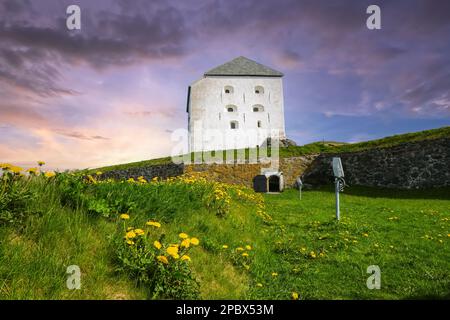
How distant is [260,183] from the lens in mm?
24578

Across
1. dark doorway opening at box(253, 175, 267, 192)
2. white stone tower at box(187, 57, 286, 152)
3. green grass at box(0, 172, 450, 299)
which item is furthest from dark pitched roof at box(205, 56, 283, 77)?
green grass at box(0, 172, 450, 299)

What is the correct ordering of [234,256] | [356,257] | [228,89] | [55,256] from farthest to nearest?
[228,89] → [356,257] → [234,256] → [55,256]

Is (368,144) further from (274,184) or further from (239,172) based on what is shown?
(239,172)

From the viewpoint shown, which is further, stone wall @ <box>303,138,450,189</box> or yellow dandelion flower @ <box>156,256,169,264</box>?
stone wall @ <box>303,138,450,189</box>

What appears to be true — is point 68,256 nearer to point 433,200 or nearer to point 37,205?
point 37,205

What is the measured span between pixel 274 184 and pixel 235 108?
1739cm

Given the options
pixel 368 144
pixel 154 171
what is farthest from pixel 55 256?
pixel 154 171

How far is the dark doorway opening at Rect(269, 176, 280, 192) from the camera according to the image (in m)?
25.4

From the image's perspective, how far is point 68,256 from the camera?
349 cm

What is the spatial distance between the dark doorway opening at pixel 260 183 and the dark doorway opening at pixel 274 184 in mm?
1206

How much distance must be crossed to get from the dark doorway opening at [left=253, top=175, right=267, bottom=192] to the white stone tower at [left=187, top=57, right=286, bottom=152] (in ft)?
52.1

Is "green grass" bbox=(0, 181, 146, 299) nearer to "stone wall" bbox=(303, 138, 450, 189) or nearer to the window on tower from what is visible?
"stone wall" bbox=(303, 138, 450, 189)
